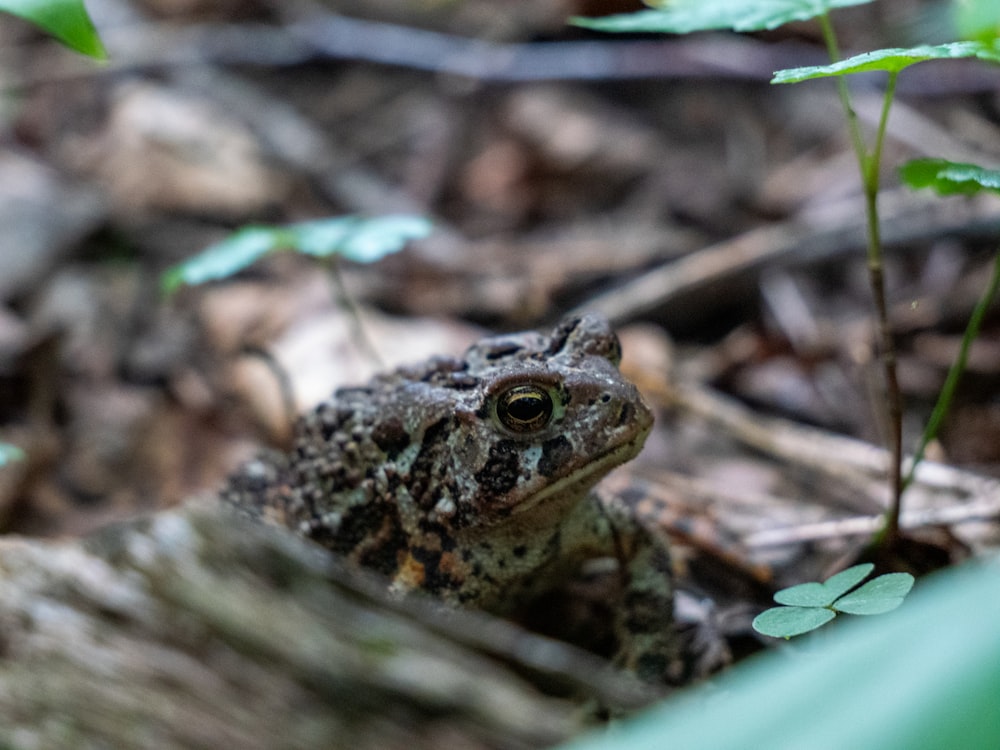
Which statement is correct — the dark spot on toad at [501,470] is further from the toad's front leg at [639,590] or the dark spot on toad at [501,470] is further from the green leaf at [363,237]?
the green leaf at [363,237]

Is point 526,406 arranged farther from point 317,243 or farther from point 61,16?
point 317,243

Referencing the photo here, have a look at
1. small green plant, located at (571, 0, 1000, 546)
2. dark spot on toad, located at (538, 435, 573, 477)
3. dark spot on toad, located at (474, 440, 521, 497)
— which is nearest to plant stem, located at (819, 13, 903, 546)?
small green plant, located at (571, 0, 1000, 546)

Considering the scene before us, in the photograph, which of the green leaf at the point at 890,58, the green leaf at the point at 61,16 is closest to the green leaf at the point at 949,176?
the green leaf at the point at 890,58

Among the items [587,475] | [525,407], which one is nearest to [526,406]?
[525,407]

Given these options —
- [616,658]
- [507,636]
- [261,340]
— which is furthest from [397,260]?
[507,636]

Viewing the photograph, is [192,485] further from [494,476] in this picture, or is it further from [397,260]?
[494,476]

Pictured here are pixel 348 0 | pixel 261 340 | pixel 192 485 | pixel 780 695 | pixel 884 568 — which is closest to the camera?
pixel 780 695

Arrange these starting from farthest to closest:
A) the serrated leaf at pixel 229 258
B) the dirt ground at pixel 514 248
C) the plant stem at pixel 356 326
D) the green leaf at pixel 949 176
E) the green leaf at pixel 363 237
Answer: the plant stem at pixel 356 326 → the dirt ground at pixel 514 248 → the serrated leaf at pixel 229 258 → the green leaf at pixel 363 237 → the green leaf at pixel 949 176

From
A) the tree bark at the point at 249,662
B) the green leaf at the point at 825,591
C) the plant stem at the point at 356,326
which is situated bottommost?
the tree bark at the point at 249,662
